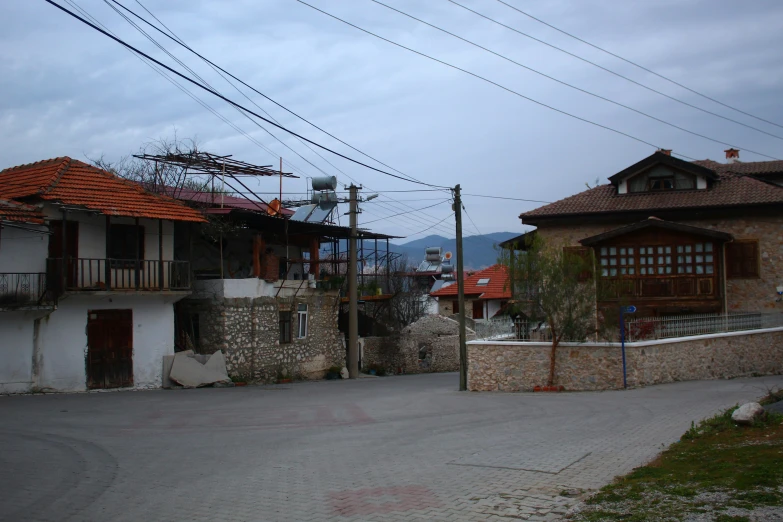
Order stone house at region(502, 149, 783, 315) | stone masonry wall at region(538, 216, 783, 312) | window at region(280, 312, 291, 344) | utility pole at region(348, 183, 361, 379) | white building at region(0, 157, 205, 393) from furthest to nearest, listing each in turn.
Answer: utility pole at region(348, 183, 361, 379), window at region(280, 312, 291, 344), stone masonry wall at region(538, 216, 783, 312), stone house at region(502, 149, 783, 315), white building at region(0, 157, 205, 393)

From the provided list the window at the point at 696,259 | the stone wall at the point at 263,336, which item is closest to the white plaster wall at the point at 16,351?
the stone wall at the point at 263,336

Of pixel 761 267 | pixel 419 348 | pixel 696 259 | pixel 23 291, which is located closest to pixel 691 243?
pixel 696 259

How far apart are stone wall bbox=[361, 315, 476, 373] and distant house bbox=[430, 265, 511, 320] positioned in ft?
35.8

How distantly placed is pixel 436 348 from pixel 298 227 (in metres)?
12.0

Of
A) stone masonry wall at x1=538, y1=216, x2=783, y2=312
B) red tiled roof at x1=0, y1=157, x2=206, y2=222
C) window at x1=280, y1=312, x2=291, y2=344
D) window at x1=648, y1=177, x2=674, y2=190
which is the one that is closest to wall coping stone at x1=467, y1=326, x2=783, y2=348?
stone masonry wall at x1=538, y1=216, x2=783, y2=312

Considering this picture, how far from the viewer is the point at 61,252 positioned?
21953 mm

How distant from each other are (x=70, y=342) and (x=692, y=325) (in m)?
19.7

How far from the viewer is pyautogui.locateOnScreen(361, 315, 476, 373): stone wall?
35.9 meters

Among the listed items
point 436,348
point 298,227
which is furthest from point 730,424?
point 436,348

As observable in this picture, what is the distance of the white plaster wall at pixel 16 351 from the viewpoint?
68.1ft

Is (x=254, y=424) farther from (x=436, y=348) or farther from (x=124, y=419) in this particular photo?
(x=436, y=348)

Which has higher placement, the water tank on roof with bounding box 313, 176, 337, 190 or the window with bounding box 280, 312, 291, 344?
the water tank on roof with bounding box 313, 176, 337, 190

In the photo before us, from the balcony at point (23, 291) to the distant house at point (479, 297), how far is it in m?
33.0

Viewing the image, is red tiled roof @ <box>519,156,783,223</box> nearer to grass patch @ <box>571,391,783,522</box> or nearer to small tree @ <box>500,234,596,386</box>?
small tree @ <box>500,234,596,386</box>
